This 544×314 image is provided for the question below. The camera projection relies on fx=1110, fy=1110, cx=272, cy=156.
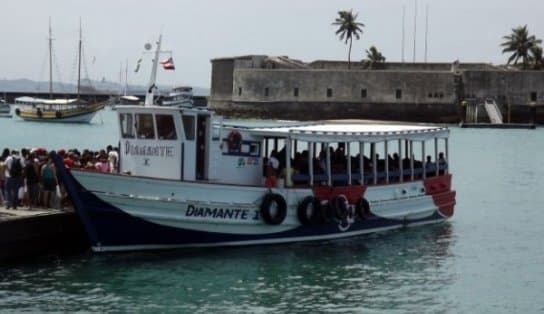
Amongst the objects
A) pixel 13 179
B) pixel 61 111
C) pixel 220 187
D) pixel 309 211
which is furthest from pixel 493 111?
pixel 13 179

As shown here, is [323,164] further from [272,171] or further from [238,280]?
[238,280]

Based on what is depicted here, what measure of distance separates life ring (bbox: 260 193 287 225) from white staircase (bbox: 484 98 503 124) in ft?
197

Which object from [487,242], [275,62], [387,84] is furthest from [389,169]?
[275,62]

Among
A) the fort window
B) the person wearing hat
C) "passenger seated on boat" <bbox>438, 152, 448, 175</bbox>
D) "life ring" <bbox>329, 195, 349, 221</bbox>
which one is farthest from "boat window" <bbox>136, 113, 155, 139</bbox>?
the fort window

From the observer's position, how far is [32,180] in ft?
57.8

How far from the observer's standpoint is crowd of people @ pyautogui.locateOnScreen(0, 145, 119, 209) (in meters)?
17.3

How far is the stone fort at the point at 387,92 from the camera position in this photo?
7619cm

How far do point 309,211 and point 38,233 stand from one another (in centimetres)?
472

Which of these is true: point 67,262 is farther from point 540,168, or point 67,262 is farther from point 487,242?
point 540,168

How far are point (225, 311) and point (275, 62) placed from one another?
224 ft

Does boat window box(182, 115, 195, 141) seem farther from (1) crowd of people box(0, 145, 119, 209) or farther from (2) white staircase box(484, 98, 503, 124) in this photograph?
(2) white staircase box(484, 98, 503, 124)

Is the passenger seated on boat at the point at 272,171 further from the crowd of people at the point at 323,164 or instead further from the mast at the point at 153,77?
the mast at the point at 153,77

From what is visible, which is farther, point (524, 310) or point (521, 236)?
point (521, 236)

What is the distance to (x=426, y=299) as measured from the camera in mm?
15930
